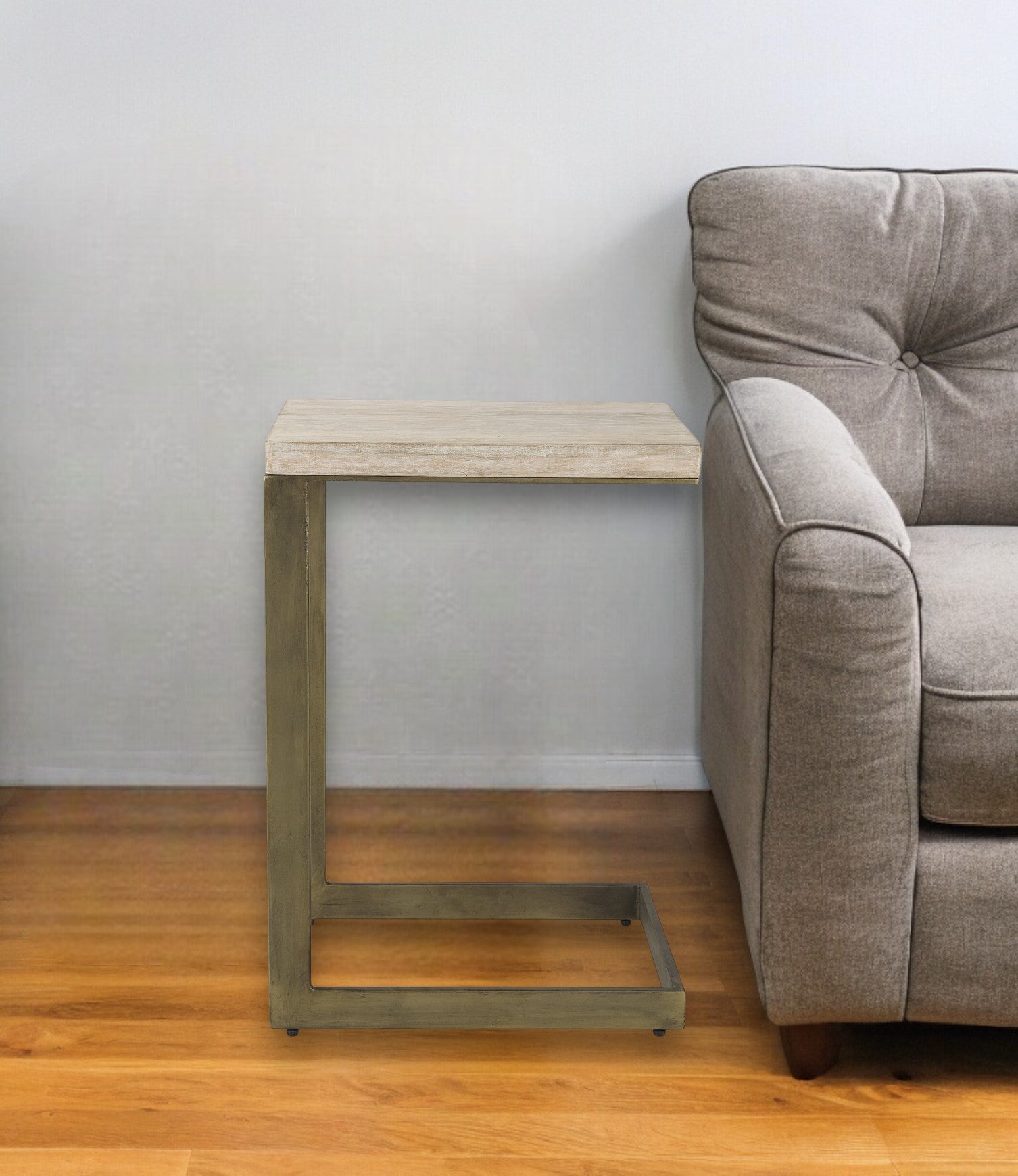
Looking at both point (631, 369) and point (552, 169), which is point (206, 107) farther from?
point (631, 369)

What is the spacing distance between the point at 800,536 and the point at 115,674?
3.50ft

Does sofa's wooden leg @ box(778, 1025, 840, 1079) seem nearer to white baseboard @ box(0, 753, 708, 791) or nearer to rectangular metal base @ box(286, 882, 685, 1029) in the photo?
rectangular metal base @ box(286, 882, 685, 1029)

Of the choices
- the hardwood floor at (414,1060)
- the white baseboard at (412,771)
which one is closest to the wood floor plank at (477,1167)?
the hardwood floor at (414,1060)

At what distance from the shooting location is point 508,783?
5.52 feet

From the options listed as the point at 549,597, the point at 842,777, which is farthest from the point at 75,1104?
the point at 549,597

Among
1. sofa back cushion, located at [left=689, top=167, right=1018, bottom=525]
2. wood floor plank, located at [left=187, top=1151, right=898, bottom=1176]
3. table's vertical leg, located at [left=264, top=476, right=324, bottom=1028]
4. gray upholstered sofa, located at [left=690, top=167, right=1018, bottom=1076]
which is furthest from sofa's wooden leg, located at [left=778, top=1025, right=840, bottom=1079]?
sofa back cushion, located at [left=689, top=167, right=1018, bottom=525]

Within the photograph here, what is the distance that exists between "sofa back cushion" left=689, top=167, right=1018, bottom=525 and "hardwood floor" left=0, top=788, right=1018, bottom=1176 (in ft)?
1.81

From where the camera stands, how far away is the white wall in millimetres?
1534

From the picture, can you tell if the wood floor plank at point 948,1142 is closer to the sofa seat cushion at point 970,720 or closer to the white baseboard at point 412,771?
the sofa seat cushion at point 970,720

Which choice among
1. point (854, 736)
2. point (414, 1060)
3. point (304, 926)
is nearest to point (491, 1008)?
point (414, 1060)

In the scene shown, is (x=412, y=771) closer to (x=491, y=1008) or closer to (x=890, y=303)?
(x=491, y=1008)

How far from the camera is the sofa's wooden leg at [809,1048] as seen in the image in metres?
1.04

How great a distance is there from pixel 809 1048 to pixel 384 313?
1.03 m

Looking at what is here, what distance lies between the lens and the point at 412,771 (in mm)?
1680
